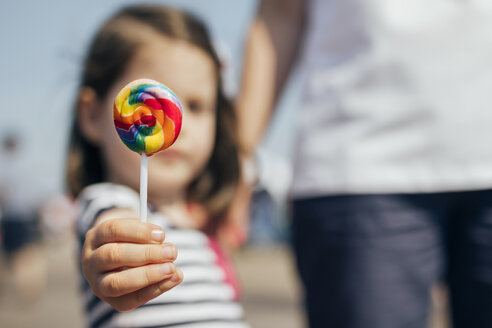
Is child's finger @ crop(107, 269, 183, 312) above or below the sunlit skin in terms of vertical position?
below

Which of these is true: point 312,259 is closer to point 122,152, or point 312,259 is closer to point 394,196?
point 394,196

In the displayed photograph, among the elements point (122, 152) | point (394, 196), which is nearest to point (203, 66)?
point (122, 152)

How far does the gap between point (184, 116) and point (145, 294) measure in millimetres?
580

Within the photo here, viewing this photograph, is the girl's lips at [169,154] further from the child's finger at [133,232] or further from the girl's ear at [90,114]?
the child's finger at [133,232]

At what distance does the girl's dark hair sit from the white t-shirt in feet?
1.33

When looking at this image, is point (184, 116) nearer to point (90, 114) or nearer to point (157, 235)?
point (90, 114)

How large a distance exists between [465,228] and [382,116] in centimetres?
32

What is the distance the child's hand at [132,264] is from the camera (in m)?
0.78

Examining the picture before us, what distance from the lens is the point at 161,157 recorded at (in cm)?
128

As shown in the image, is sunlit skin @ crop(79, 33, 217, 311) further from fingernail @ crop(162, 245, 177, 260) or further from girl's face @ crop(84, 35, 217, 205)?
fingernail @ crop(162, 245, 177, 260)

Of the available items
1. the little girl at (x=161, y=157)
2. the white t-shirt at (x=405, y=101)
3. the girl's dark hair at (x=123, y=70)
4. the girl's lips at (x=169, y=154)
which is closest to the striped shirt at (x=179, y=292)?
Answer: the little girl at (x=161, y=157)

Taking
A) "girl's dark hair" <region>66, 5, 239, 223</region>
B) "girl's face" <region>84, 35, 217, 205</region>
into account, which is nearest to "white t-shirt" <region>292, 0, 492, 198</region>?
"girl's face" <region>84, 35, 217, 205</region>

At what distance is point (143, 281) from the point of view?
78cm

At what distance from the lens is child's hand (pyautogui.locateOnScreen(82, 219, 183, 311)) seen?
781mm
